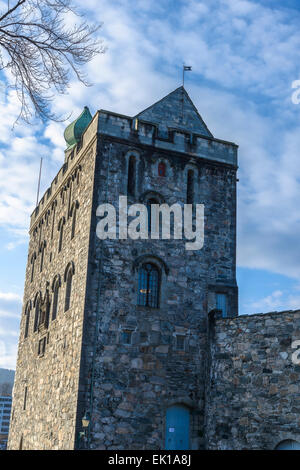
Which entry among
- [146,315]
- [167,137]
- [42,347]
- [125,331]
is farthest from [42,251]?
[125,331]

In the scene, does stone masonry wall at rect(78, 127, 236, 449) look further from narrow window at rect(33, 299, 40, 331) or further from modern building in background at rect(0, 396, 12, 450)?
modern building in background at rect(0, 396, 12, 450)

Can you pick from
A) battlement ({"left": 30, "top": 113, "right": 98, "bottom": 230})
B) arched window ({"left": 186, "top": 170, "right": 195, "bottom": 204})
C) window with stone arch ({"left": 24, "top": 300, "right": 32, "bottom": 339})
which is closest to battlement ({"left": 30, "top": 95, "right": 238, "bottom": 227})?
battlement ({"left": 30, "top": 113, "right": 98, "bottom": 230})

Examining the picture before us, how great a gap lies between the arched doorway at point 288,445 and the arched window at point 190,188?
8.40m

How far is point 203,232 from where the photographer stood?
2022 cm

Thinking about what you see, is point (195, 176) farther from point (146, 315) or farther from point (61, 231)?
point (61, 231)

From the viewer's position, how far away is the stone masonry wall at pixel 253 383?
1562 cm

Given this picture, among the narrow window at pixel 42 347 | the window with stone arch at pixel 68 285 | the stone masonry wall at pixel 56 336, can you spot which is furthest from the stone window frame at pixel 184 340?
the narrow window at pixel 42 347

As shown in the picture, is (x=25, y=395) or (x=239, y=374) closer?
(x=239, y=374)

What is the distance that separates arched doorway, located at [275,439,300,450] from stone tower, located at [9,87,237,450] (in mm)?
3231

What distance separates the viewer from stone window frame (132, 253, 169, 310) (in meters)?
18.7

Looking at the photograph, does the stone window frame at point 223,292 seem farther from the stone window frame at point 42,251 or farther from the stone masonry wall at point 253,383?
the stone window frame at point 42,251

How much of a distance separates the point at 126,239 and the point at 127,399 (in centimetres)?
487
